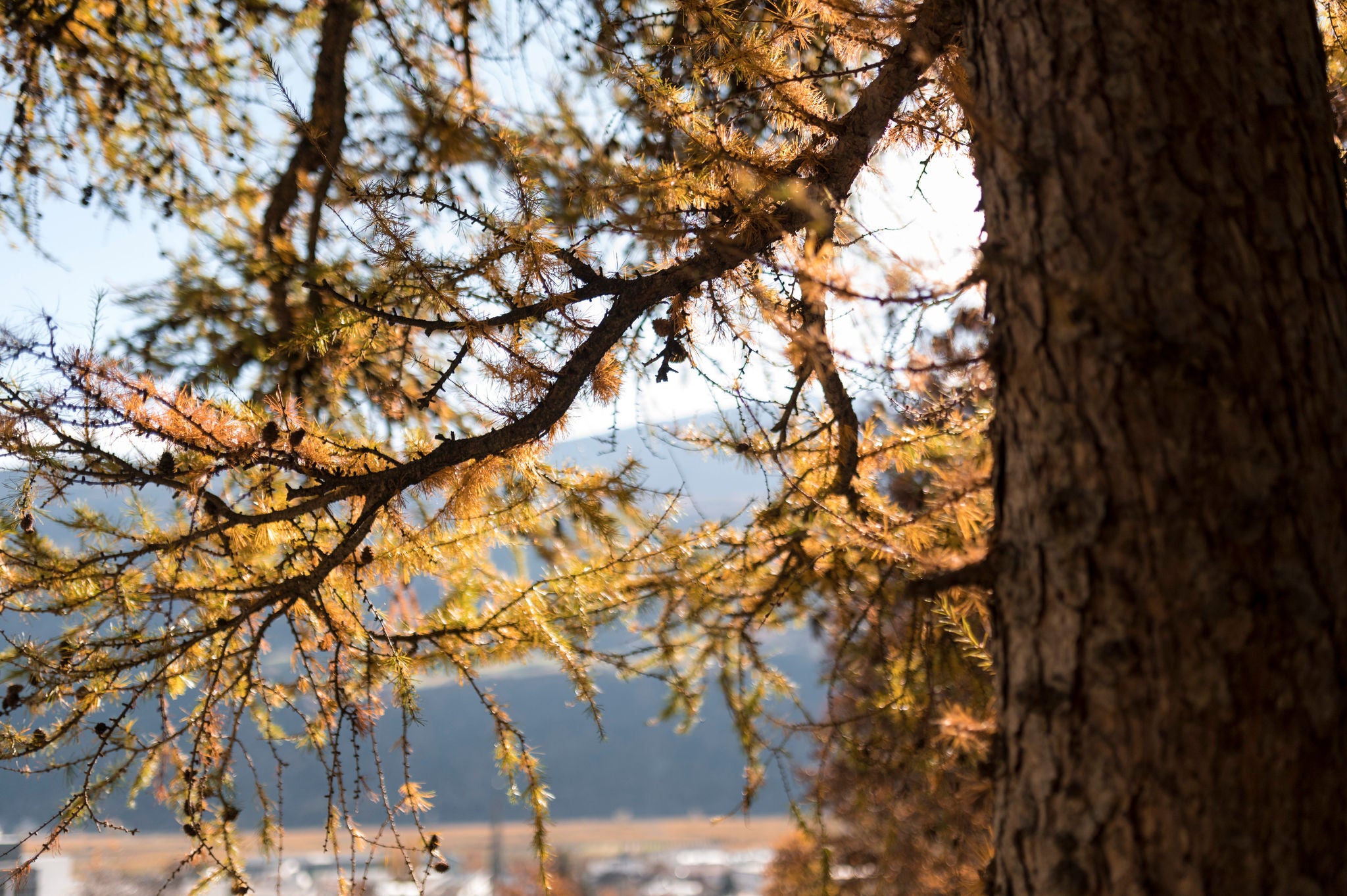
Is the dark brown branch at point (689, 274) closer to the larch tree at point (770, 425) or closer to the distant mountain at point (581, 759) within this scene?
the larch tree at point (770, 425)

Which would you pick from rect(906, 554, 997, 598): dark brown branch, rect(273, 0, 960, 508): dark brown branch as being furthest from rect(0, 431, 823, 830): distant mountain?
rect(906, 554, 997, 598): dark brown branch

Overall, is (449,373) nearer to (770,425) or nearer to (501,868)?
(770,425)

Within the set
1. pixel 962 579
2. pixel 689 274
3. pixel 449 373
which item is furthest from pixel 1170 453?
pixel 449 373

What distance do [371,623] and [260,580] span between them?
2.55ft

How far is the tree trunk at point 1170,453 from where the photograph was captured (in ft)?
2.51

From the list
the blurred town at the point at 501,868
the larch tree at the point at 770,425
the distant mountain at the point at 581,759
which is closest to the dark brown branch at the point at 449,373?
the larch tree at the point at 770,425

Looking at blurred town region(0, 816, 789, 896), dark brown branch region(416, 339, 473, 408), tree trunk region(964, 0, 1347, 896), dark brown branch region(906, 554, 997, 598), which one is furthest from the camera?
blurred town region(0, 816, 789, 896)

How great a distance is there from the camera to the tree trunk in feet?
2.51

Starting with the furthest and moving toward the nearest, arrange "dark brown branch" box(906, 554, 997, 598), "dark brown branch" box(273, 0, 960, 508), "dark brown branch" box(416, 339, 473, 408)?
"dark brown branch" box(416, 339, 473, 408)
"dark brown branch" box(273, 0, 960, 508)
"dark brown branch" box(906, 554, 997, 598)

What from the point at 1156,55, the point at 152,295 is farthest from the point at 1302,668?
the point at 152,295

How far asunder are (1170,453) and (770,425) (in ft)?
5.20

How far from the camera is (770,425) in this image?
238cm

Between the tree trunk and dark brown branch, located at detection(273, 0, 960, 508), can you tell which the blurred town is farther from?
the tree trunk

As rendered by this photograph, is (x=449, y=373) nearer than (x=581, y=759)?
Yes
